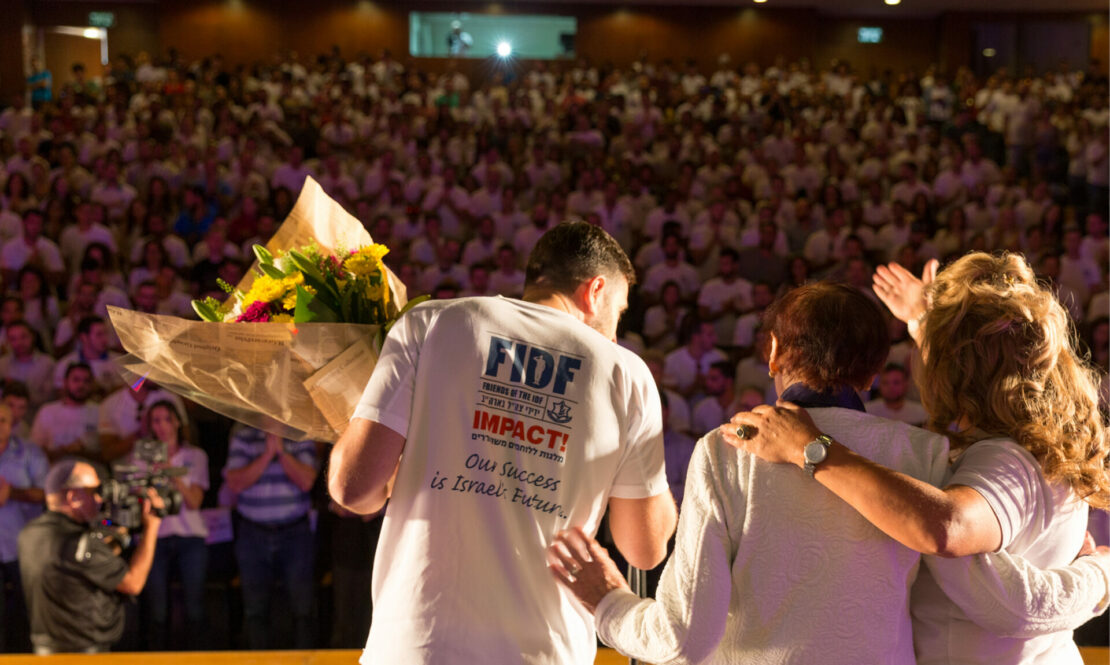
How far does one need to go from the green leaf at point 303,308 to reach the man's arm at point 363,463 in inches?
11.9

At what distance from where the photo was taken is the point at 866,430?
4.74ft

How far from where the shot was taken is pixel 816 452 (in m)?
1.38

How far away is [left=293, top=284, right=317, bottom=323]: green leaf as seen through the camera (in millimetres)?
1808

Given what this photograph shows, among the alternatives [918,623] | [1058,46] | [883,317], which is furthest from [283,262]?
[1058,46]

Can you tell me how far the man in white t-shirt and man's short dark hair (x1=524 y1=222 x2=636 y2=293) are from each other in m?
0.09

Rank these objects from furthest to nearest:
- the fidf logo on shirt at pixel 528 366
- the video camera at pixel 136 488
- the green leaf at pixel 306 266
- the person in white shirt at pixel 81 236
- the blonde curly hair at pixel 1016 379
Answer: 1. the person in white shirt at pixel 81 236
2. the video camera at pixel 136 488
3. the green leaf at pixel 306 266
4. the fidf logo on shirt at pixel 528 366
5. the blonde curly hair at pixel 1016 379

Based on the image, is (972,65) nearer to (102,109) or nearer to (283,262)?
(102,109)

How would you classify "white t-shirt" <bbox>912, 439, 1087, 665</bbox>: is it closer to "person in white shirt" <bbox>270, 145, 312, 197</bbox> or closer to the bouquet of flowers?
the bouquet of flowers

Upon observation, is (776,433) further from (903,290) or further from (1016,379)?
(903,290)

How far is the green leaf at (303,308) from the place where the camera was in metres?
1.81

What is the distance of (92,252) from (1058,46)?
16.7 m

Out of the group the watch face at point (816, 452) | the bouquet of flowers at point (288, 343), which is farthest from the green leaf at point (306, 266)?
the watch face at point (816, 452)

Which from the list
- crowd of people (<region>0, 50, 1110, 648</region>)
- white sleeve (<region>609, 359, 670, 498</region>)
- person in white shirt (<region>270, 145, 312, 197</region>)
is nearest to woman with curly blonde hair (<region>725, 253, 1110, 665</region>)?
white sleeve (<region>609, 359, 670, 498</region>)

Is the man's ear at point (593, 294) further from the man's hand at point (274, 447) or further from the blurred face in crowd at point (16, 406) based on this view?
the blurred face in crowd at point (16, 406)
